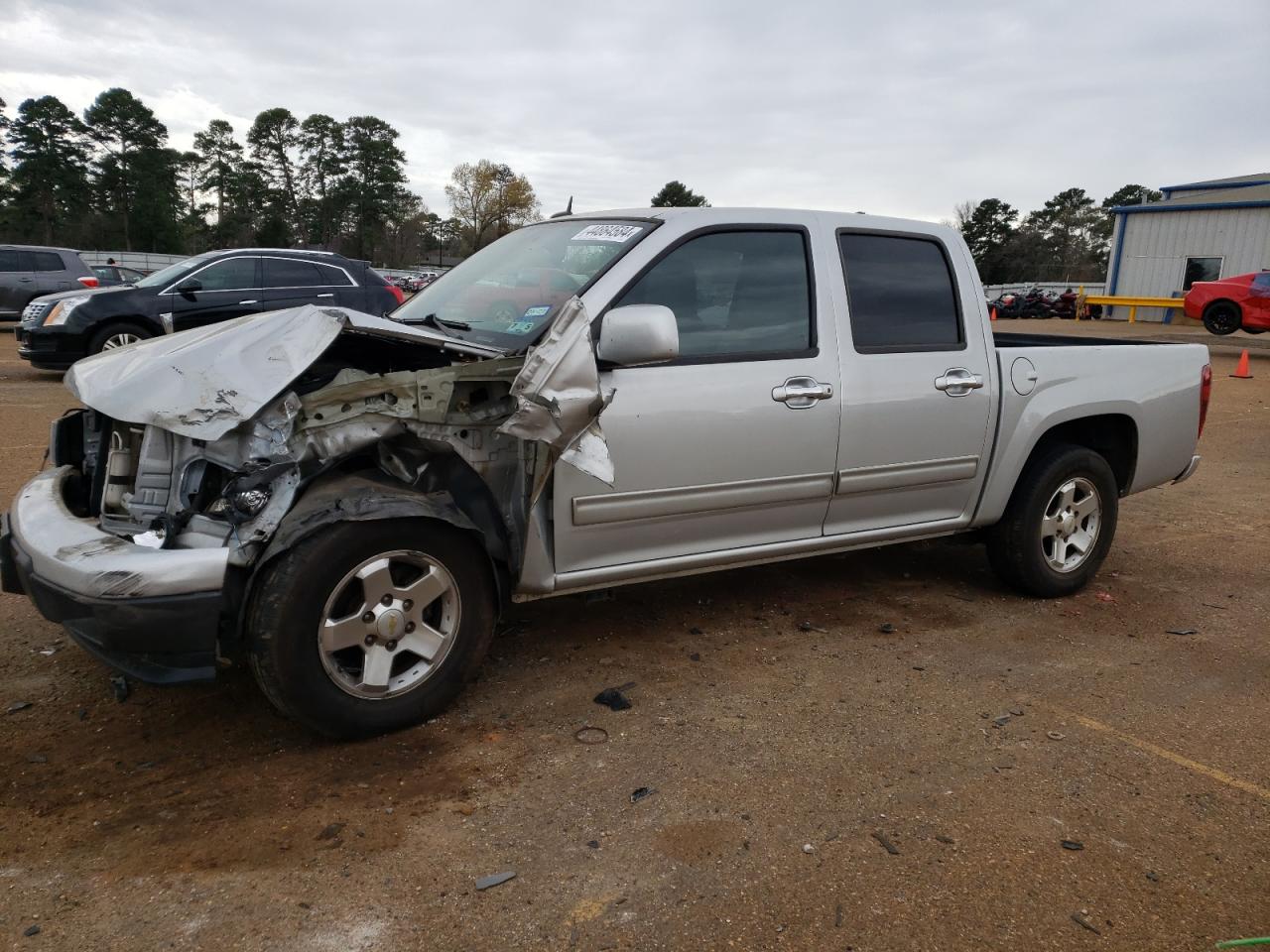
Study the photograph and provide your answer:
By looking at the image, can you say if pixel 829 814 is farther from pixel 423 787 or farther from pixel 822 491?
pixel 822 491

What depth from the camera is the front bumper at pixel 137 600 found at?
8.68 ft

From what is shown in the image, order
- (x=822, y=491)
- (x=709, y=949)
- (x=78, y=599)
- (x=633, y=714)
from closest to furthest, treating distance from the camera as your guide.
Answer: (x=709, y=949)
(x=78, y=599)
(x=633, y=714)
(x=822, y=491)

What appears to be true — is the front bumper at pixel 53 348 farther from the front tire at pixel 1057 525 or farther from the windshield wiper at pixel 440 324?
the front tire at pixel 1057 525

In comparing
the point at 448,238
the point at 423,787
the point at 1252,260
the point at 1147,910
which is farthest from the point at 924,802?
the point at 448,238

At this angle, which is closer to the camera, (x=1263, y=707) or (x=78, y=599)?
(x=78, y=599)

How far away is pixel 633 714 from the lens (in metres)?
3.40

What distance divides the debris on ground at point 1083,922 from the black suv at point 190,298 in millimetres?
9780

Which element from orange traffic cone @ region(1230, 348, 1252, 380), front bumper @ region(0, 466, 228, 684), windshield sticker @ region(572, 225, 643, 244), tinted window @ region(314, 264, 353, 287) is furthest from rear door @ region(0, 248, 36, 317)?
orange traffic cone @ region(1230, 348, 1252, 380)

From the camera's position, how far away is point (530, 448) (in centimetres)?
328

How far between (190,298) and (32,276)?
783 centimetres

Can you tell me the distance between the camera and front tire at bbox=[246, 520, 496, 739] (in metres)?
2.82

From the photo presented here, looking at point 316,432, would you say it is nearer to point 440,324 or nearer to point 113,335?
point 440,324

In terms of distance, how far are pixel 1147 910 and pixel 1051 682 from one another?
4.80ft

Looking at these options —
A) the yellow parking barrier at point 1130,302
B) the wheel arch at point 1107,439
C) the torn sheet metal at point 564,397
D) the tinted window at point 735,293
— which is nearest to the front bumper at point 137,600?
the torn sheet metal at point 564,397
